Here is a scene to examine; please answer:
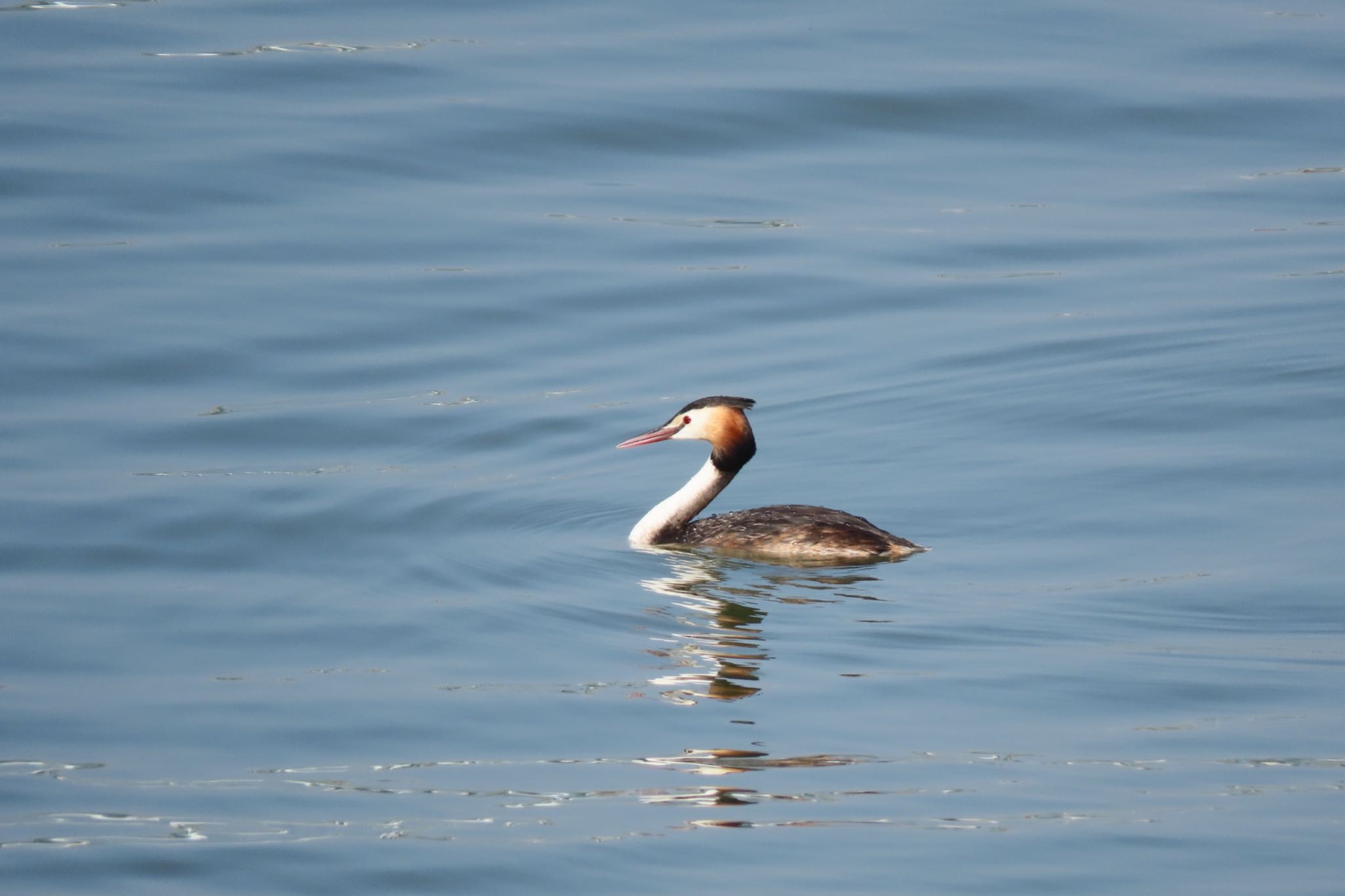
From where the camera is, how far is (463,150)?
17.8m

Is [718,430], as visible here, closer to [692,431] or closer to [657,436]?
Result: [692,431]

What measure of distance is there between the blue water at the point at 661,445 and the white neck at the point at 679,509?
0.87 feet

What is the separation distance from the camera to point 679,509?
10.5 meters

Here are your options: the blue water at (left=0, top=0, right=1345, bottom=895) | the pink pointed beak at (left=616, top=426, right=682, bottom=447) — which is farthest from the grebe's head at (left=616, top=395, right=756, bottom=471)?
the blue water at (left=0, top=0, right=1345, bottom=895)

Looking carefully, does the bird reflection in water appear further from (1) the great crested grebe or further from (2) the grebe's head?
(2) the grebe's head

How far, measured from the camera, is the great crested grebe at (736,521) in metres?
9.76

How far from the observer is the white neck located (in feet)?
34.0

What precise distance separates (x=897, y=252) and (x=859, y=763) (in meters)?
9.54

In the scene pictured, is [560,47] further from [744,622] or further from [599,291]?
[744,622]

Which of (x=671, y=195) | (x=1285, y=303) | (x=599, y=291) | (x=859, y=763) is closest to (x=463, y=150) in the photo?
(x=671, y=195)

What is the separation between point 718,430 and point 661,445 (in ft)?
6.94

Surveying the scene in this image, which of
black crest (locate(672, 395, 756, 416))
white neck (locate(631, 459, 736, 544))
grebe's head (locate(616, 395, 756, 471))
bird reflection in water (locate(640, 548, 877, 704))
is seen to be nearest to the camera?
bird reflection in water (locate(640, 548, 877, 704))

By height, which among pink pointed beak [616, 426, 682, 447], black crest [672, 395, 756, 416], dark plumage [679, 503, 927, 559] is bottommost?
dark plumage [679, 503, 927, 559]

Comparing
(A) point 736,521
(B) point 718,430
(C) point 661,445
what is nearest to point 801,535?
(A) point 736,521
